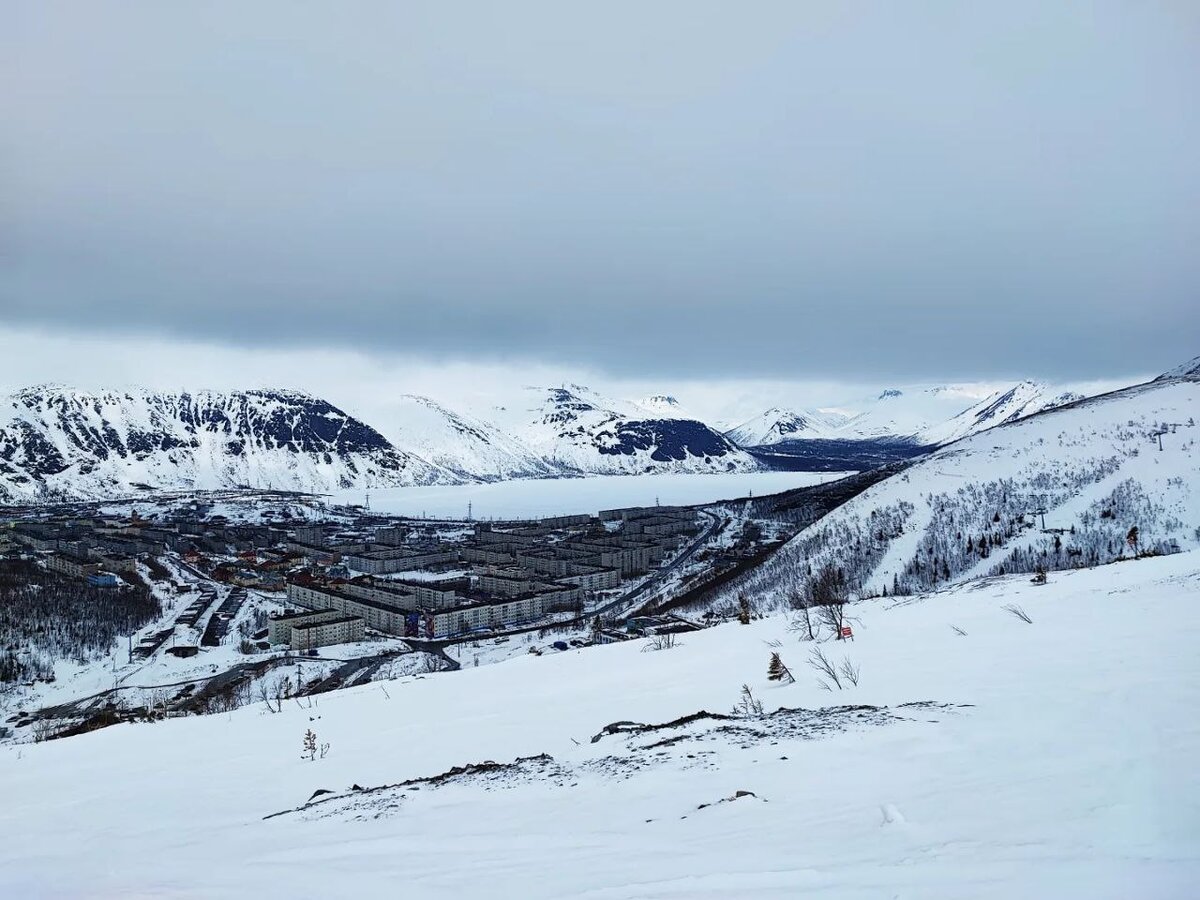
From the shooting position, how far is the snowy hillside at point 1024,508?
1923 inches

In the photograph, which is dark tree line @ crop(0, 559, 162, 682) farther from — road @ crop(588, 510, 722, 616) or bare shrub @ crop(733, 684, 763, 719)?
bare shrub @ crop(733, 684, 763, 719)

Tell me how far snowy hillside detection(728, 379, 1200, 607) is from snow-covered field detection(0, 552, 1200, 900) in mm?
37003

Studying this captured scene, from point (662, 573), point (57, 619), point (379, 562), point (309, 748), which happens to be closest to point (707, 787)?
point (309, 748)

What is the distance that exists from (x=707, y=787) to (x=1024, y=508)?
209 ft

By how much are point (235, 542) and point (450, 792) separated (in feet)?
447

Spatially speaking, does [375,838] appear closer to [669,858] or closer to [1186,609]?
[669,858]

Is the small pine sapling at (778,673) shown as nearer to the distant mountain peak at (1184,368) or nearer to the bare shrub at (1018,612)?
the bare shrub at (1018,612)

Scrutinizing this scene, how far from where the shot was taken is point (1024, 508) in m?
59.0

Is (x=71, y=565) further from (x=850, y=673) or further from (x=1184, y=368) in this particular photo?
(x=1184, y=368)

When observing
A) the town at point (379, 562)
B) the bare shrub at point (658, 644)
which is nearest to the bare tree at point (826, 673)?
the bare shrub at point (658, 644)

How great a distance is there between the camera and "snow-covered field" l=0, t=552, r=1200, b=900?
3664mm

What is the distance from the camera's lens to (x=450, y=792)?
21.1 ft

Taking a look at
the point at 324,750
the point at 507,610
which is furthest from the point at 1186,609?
the point at 507,610

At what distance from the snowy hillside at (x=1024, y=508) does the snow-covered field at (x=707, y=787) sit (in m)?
37.0
